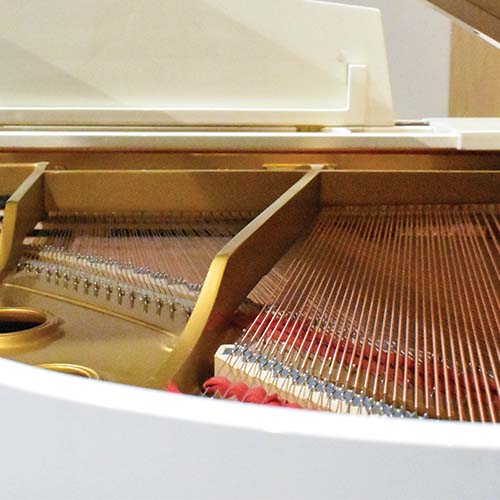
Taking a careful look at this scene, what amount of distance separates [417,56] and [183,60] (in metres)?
3.08

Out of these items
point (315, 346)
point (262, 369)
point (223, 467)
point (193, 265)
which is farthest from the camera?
point (193, 265)

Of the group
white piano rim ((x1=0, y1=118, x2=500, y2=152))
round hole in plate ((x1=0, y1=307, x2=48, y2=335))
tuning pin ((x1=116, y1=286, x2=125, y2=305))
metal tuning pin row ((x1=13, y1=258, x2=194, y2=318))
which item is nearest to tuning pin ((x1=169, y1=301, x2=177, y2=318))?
metal tuning pin row ((x1=13, y1=258, x2=194, y2=318))

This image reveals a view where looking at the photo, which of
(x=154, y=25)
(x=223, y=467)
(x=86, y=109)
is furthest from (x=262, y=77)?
(x=223, y=467)

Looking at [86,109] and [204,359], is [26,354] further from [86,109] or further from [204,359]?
[86,109]

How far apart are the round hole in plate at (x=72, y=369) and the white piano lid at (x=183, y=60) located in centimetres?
113

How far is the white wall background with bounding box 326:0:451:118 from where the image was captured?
4.76m

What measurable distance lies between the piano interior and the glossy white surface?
41 cm

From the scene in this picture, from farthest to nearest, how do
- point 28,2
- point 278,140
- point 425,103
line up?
1. point 425,103
2. point 28,2
3. point 278,140

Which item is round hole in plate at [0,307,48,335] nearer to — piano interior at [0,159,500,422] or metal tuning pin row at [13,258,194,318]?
piano interior at [0,159,500,422]

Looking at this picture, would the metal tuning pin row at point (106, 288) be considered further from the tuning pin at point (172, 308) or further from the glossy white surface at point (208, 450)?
the glossy white surface at point (208, 450)

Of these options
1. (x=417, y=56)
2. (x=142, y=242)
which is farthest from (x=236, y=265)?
(x=417, y=56)

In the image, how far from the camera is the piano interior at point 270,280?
99 cm

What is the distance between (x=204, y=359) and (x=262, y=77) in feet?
4.14

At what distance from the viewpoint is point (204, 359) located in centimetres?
102
